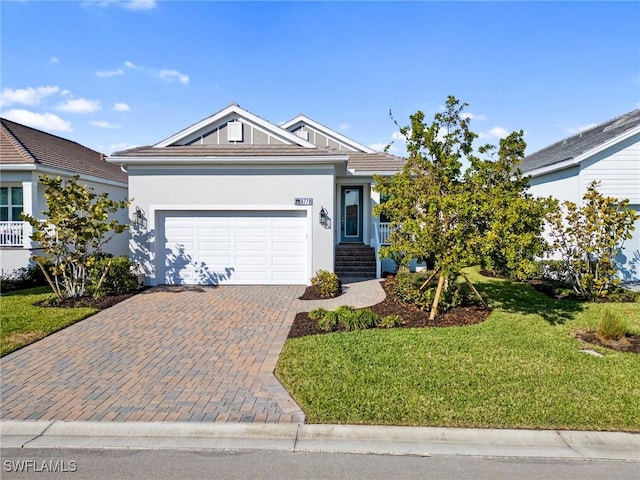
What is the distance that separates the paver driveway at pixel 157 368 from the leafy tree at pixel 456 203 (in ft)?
11.0

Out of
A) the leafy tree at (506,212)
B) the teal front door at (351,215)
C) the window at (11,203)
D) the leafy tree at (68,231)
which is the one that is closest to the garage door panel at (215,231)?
the leafy tree at (68,231)

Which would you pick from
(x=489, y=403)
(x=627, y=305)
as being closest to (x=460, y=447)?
(x=489, y=403)

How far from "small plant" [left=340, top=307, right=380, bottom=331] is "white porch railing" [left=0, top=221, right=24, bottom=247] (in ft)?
39.8

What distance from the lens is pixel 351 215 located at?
17.1m

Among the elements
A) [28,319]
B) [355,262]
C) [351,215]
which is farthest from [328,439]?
[351,215]

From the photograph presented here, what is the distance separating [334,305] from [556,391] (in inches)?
223

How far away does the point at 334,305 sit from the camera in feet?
33.0

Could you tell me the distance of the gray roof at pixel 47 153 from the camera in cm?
1414

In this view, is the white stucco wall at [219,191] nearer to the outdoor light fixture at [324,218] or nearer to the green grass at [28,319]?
the outdoor light fixture at [324,218]

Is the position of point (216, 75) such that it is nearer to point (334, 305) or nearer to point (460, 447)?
point (334, 305)

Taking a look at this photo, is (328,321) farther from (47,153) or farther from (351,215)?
(47,153)

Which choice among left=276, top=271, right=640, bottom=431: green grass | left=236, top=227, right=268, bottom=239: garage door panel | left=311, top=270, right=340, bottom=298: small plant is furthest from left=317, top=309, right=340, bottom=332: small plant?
left=236, top=227, right=268, bottom=239: garage door panel

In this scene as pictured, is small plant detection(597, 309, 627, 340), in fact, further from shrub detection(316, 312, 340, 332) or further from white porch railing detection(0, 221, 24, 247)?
white porch railing detection(0, 221, 24, 247)

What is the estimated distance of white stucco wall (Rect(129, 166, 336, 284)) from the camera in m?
12.6
